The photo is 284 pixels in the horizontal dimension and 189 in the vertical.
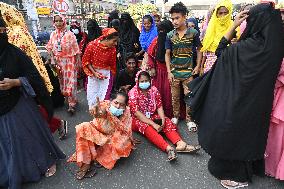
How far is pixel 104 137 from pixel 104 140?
0.03 meters

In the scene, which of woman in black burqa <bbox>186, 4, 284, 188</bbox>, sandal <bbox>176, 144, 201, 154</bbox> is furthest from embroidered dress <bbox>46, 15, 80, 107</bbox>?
woman in black burqa <bbox>186, 4, 284, 188</bbox>

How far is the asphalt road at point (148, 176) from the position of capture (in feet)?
9.04

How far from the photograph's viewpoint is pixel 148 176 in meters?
2.92

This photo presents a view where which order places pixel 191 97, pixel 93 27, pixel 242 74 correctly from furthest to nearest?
1. pixel 93 27
2. pixel 191 97
3. pixel 242 74

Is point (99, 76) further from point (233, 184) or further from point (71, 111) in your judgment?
point (233, 184)

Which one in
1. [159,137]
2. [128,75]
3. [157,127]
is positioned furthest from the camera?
[128,75]

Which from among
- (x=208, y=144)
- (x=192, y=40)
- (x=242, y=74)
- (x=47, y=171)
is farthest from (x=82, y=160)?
(x=192, y=40)

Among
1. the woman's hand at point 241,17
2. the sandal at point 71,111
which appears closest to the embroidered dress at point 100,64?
the sandal at point 71,111

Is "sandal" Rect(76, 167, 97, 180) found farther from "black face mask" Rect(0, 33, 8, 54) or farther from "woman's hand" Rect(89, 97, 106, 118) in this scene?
"black face mask" Rect(0, 33, 8, 54)

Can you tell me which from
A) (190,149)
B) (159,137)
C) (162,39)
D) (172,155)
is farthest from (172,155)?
(162,39)

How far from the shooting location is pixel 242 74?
2.43 m

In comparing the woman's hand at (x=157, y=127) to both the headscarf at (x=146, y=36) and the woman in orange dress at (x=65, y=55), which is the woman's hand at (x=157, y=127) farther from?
the headscarf at (x=146, y=36)

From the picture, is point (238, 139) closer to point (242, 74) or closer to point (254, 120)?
point (254, 120)

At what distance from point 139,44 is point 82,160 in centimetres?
356
